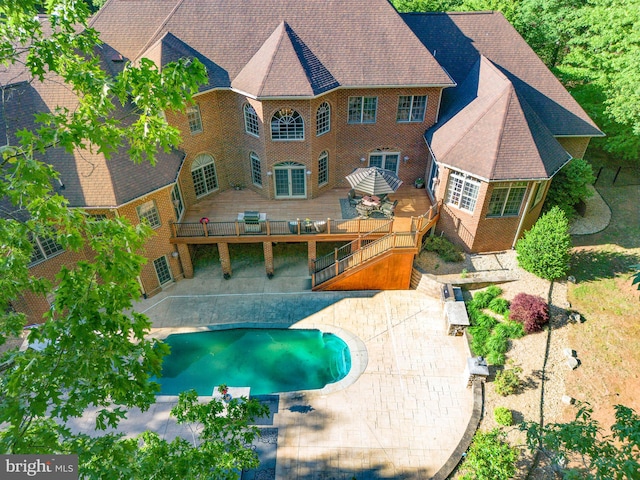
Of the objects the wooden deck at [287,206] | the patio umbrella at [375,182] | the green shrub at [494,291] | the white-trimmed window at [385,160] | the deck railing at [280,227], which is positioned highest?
the patio umbrella at [375,182]

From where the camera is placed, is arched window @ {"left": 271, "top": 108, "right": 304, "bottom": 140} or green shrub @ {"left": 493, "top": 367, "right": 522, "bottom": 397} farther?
arched window @ {"left": 271, "top": 108, "right": 304, "bottom": 140}

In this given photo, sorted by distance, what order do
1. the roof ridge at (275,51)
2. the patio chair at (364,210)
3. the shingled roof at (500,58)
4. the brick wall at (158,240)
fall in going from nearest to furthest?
1. the brick wall at (158,240)
2. the roof ridge at (275,51)
3. the patio chair at (364,210)
4. the shingled roof at (500,58)

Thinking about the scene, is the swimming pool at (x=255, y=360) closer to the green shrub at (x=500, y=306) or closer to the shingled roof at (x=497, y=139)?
the green shrub at (x=500, y=306)

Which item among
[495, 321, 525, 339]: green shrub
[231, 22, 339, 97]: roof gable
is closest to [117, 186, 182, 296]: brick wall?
[231, 22, 339, 97]: roof gable

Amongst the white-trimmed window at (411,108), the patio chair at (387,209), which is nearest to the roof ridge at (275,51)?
the white-trimmed window at (411,108)

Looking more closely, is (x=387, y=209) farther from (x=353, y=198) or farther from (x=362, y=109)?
(x=362, y=109)

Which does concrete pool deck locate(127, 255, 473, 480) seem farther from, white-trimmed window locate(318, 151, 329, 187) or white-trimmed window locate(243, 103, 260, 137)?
white-trimmed window locate(243, 103, 260, 137)

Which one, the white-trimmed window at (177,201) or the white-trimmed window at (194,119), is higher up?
the white-trimmed window at (194,119)
